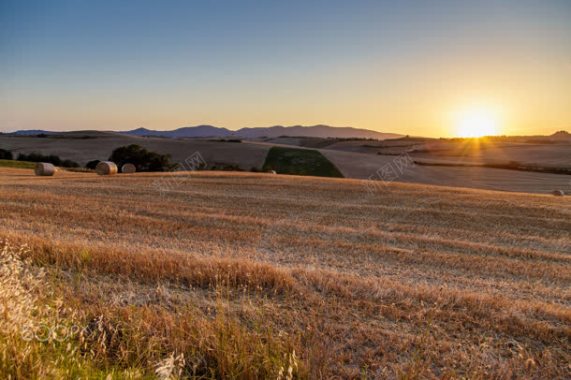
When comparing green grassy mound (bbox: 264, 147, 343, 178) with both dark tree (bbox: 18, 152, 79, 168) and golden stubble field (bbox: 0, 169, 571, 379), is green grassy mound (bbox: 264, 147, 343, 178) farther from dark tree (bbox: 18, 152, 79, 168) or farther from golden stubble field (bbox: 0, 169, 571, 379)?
golden stubble field (bbox: 0, 169, 571, 379)

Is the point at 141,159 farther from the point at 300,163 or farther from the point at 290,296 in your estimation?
the point at 290,296

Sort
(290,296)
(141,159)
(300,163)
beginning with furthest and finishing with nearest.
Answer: (300,163) < (141,159) < (290,296)

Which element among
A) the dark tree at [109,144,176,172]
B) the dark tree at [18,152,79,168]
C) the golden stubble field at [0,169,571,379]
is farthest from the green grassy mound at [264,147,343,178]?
the golden stubble field at [0,169,571,379]

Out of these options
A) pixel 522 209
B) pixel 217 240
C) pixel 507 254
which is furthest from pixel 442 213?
pixel 217 240

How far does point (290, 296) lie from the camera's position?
5.96m

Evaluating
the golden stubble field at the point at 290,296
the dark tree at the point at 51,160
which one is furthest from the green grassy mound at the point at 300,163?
the golden stubble field at the point at 290,296

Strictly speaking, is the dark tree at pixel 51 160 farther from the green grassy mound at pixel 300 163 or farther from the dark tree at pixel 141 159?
the green grassy mound at pixel 300 163

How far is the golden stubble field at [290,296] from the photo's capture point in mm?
4145

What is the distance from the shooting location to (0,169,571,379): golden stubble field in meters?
4.14

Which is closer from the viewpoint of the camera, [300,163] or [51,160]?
[51,160]

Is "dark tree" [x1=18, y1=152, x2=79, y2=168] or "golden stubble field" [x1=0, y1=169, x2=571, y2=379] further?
"dark tree" [x1=18, y1=152, x2=79, y2=168]

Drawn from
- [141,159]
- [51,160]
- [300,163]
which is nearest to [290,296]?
[141,159]

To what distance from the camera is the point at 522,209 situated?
20141mm

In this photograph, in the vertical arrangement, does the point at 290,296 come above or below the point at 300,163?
above
